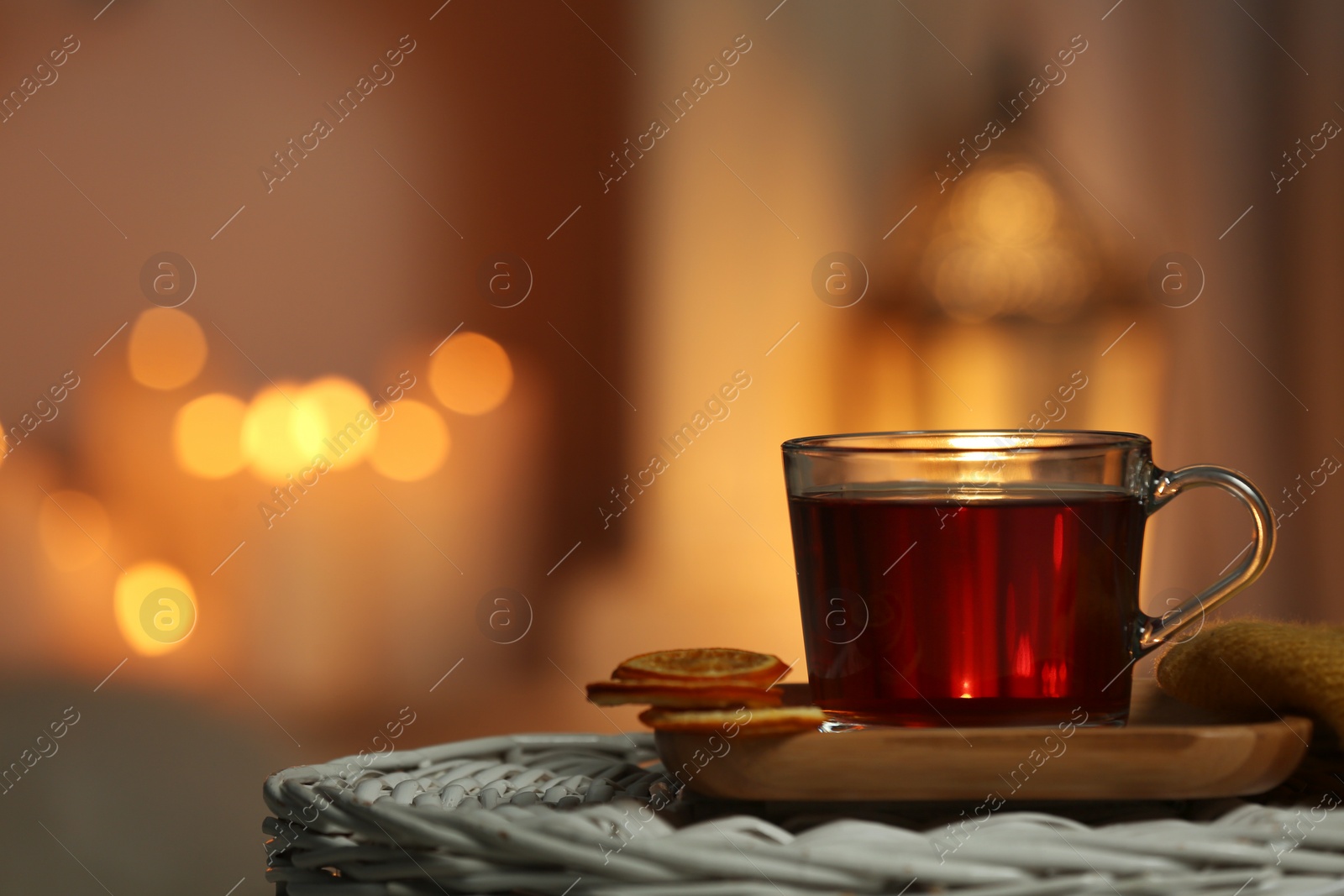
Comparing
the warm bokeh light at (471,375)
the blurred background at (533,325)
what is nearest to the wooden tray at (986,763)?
the blurred background at (533,325)

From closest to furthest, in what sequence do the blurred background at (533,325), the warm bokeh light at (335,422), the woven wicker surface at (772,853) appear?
the woven wicker surface at (772,853) → the blurred background at (533,325) → the warm bokeh light at (335,422)

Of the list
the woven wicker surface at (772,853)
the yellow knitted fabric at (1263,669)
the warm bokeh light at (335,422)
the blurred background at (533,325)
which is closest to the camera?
the woven wicker surface at (772,853)

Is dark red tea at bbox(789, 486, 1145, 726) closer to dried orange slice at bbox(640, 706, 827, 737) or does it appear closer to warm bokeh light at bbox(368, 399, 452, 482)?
dried orange slice at bbox(640, 706, 827, 737)

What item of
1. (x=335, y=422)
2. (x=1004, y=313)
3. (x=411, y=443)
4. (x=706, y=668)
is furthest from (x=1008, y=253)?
(x=706, y=668)

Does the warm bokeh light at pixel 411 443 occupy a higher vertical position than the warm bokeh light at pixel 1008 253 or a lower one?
lower

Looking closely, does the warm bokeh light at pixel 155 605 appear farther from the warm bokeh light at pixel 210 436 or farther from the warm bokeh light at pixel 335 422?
Result: the warm bokeh light at pixel 335 422

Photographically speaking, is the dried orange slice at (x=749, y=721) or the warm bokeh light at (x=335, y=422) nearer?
the dried orange slice at (x=749, y=721)

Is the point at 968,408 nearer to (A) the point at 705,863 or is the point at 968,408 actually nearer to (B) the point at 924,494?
(B) the point at 924,494
